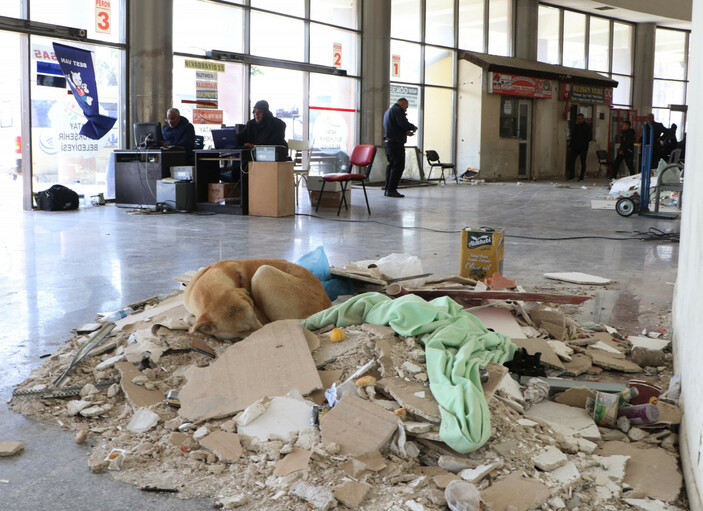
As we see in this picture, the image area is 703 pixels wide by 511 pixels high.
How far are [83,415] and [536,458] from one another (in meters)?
1.63

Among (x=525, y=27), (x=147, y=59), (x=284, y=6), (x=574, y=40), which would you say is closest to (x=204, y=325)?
(x=147, y=59)

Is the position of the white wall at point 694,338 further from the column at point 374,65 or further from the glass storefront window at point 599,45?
the glass storefront window at point 599,45

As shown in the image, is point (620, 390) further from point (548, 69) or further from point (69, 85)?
point (548, 69)

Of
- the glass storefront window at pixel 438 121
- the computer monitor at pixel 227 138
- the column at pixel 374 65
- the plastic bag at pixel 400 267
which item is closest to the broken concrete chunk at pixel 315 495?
the plastic bag at pixel 400 267

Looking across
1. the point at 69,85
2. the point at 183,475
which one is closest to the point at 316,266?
the point at 183,475

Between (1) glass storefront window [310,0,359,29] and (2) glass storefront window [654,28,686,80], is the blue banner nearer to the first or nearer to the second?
(1) glass storefront window [310,0,359,29]

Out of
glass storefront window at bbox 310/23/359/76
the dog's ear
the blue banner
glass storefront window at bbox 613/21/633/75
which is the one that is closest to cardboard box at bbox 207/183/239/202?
the blue banner

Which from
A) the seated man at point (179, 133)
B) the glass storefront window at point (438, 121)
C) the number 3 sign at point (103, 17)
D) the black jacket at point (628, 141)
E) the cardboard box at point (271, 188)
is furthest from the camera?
the glass storefront window at point (438, 121)

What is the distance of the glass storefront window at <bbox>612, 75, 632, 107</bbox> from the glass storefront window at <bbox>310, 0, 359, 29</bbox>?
41.5 feet

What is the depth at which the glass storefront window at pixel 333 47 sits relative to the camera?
663 inches

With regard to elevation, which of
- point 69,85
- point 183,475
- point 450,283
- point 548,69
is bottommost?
point 183,475

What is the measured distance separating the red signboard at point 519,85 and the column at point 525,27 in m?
1.11

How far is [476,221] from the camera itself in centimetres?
996

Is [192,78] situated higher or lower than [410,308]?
higher
